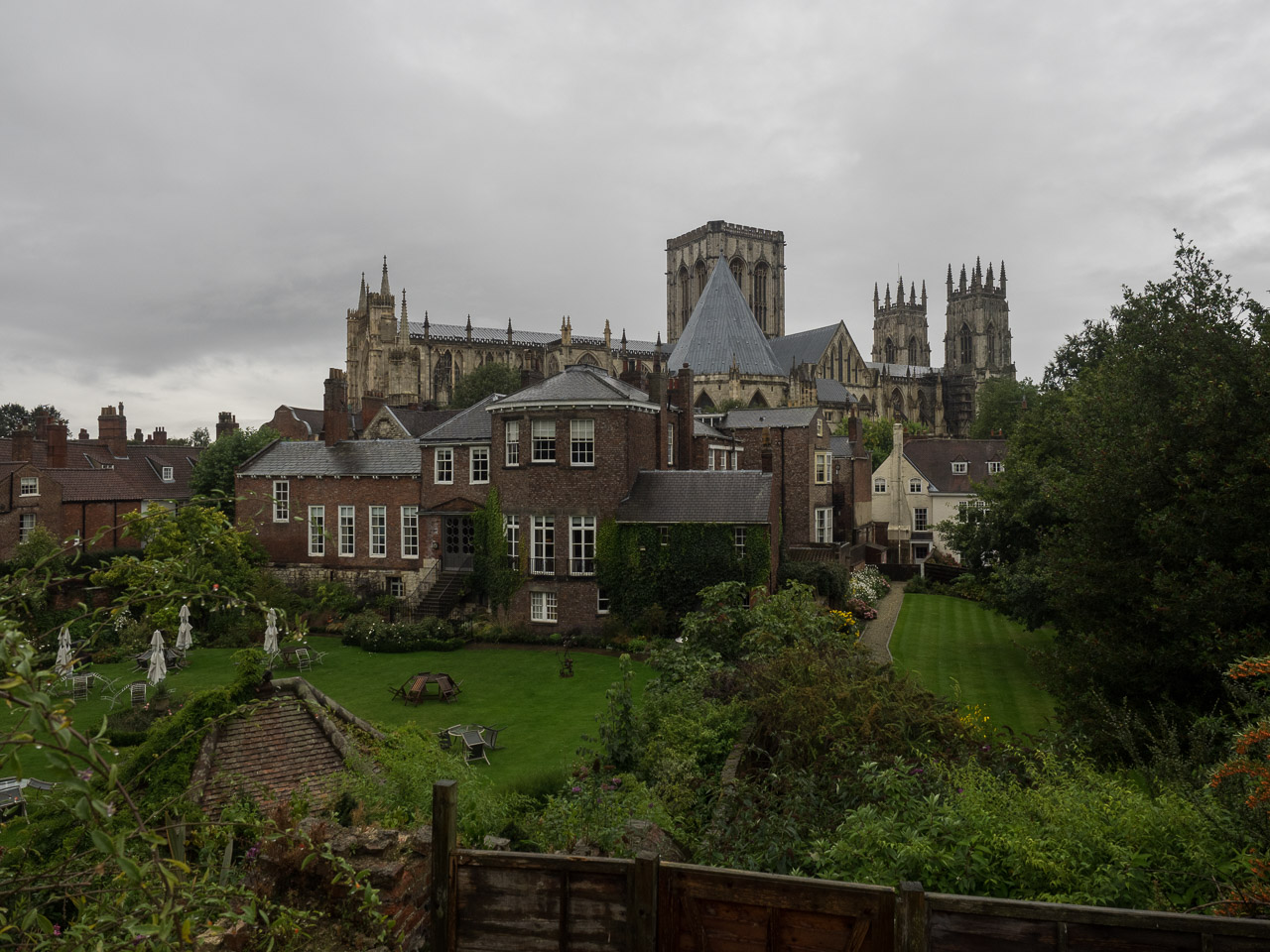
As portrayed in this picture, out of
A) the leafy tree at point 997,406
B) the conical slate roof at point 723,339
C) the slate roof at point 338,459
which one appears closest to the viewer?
the slate roof at point 338,459

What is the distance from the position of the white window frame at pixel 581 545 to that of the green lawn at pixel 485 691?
3.20 m

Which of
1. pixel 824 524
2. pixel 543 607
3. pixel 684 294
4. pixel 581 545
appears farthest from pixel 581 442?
pixel 684 294

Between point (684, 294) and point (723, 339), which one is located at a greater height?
point (684, 294)

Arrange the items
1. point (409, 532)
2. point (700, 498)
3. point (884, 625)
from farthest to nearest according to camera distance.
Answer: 1. point (409, 532)
2. point (884, 625)
3. point (700, 498)

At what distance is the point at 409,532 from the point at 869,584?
2142 centimetres

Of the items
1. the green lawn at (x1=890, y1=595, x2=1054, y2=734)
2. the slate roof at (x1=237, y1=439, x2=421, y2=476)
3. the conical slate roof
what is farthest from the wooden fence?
the conical slate roof

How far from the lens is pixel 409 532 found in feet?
113

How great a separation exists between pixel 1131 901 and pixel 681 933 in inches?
153

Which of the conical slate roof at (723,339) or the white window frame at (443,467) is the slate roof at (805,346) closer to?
the conical slate roof at (723,339)

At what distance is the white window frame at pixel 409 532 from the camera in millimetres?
34375

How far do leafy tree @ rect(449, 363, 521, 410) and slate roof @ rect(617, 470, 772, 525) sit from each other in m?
43.7

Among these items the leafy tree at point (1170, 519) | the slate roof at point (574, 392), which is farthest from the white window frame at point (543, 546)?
the leafy tree at point (1170, 519)

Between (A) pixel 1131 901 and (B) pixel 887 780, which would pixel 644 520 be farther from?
(A) pixel 1131 901

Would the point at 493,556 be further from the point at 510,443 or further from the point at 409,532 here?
the point at 409,532
